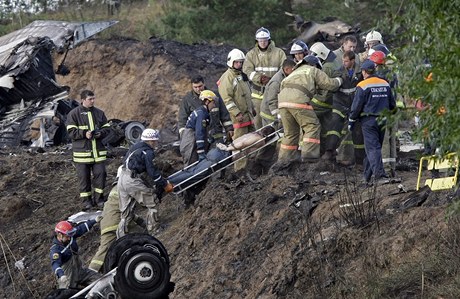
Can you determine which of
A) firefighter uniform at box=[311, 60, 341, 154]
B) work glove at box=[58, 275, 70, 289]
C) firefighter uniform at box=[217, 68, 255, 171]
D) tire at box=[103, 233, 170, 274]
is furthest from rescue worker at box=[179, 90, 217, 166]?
tire at box=[103, 233, 170, 274]

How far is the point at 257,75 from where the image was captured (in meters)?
17.6

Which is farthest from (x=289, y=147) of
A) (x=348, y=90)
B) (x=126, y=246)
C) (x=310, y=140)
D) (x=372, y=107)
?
(x=126, y=246)

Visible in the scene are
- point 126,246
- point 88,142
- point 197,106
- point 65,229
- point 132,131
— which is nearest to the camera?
point 126,246

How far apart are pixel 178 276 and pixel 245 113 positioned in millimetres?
3712

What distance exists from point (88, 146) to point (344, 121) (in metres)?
4.49

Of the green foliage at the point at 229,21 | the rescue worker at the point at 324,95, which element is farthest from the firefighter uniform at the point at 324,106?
the green foliage at the point at 229,21

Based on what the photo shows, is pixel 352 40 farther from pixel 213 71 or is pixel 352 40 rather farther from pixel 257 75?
pixel 213 71

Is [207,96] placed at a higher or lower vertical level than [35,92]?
higher

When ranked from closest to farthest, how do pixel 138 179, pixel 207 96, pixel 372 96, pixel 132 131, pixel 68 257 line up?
pixel 68 257
pixel 372 96
pixel 138 179
pixel 207 96
pixel 132 131

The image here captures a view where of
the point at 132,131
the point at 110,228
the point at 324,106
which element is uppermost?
the point at 324,106

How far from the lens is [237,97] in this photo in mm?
17219

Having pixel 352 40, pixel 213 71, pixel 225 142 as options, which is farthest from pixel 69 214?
pixel 213 71

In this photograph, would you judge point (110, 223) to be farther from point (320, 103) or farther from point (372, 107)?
point (372, 107)

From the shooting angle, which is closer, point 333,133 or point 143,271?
point 143,271
